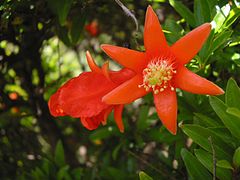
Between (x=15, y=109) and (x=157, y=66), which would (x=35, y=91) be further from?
(x=157, y=66)

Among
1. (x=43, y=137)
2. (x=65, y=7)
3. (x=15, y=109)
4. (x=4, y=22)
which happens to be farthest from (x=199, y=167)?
(x=43, y=137)

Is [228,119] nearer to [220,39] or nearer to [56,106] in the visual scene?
[220,39]

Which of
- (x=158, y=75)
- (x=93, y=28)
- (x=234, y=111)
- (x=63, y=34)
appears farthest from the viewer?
(x=93, y=28)

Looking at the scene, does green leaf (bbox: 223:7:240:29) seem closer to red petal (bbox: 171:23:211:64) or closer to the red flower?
red petal (bbox: 171:23:211:64)

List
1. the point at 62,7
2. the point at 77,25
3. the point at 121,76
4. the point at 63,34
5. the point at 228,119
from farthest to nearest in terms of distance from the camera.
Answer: the point at 63,34
the point at 77,25
the point at 62,7
the point at 121,76
the point at 228,119

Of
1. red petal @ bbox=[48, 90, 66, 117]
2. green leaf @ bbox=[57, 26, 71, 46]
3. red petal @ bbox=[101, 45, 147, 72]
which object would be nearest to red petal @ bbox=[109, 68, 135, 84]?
red petal @ bbox=[101, 45, 147, 72]

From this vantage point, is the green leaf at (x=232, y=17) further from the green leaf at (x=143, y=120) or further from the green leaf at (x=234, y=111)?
the green leaf at (x=143, y=120)

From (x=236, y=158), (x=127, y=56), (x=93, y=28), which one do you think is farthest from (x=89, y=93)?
(x=93, y=28)
